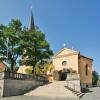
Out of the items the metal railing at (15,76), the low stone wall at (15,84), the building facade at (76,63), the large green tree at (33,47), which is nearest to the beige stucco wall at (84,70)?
the building facade at (76,63)

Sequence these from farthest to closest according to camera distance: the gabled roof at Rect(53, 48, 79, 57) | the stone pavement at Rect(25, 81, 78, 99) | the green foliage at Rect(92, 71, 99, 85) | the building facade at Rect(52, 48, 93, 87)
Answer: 1. the green foliage at Rect(92, 71, 99, 85)
2. the gabled roof at Rect(53, 48, 79, 57)
3. the building facade at Rect(52, 48, 93, 87)
4. the stone pavement at Rect(25, 81, 78, 99)

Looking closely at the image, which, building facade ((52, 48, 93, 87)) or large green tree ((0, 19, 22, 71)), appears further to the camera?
building facade ((52, 48, 93, 87))

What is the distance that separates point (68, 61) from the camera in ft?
139

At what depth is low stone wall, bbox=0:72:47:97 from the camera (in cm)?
2472

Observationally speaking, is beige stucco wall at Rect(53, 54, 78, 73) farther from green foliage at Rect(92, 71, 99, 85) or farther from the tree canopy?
green foliage at Rect(92, 71, 99, 85)

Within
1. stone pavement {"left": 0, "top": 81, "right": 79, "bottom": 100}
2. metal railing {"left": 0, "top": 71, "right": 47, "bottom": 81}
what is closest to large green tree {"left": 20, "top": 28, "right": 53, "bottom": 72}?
metal railing {"left": 0, "top": 71, "right": 47, "bottom": 81}

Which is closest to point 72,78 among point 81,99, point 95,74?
point 81,99

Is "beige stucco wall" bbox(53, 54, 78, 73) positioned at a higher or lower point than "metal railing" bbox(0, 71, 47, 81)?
higher

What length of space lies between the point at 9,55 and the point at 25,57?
293cm

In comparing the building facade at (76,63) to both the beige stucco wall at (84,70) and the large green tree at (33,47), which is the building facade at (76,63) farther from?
the large green tree at (33,47)

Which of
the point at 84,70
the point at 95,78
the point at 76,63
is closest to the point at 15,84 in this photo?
the point at 76,63

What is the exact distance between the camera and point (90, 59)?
42.5 metres

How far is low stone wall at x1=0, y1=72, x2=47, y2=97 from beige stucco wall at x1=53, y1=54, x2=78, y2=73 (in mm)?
11680

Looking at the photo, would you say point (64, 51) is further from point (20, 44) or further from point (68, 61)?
point (20, 44)
